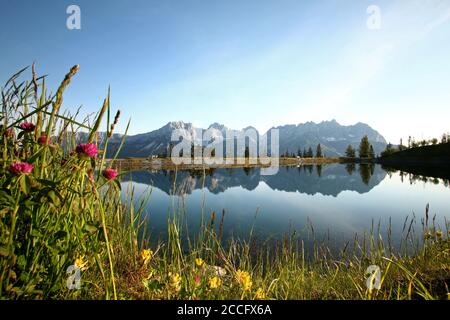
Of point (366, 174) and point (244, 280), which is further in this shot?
point (366, 174)

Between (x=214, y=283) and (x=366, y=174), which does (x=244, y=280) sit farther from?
(x=366, y=174)

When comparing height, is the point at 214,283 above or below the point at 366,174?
above

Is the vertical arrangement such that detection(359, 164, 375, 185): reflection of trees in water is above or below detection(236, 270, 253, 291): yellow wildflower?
below

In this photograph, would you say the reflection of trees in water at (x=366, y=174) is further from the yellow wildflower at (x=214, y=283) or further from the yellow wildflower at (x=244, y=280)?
the yellow wildflower at (x=214, y=283)

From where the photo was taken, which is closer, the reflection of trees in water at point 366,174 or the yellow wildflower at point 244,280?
the yellow wildflower at point 244,280

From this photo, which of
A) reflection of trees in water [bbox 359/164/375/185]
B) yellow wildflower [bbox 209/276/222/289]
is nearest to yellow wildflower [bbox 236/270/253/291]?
yellow wildflower [bbox 209/276/222/289]

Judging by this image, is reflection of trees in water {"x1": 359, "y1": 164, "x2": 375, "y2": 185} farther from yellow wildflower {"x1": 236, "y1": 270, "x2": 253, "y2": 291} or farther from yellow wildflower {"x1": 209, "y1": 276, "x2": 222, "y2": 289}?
yellow wildflower {"x1": 209, "y1": 276, "x2": 222, "y2": 289}

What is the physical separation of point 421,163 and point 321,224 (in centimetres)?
6614

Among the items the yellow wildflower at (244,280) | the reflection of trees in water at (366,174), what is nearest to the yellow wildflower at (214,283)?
the yellow wildflower at (244,280)

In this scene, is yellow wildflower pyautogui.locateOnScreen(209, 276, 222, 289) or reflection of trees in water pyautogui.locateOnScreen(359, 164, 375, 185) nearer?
yellow wildflower pyautogui.locateOnScreen(209, 276, 222, 289)

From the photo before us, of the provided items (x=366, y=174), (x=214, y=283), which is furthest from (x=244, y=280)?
(x=366, y=174)

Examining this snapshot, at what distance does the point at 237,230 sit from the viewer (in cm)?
1029
